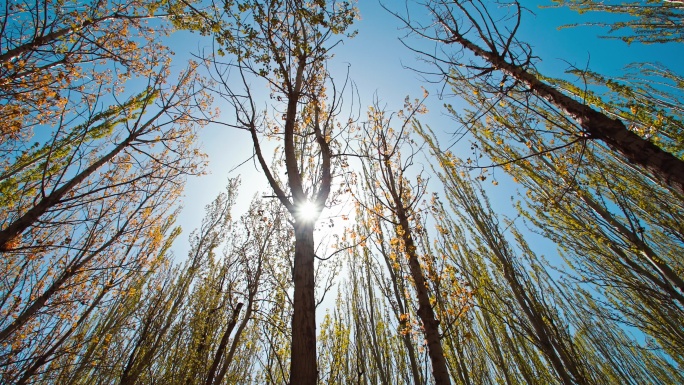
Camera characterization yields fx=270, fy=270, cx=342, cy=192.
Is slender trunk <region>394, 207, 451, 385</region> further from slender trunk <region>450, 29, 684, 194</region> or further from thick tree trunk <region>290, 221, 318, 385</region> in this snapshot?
slender trunk <region>450, 29, 684, 194</region>

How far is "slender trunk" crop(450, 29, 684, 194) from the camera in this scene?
76.3 inches

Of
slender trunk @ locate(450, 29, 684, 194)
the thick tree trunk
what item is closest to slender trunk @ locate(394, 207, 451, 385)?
the thick tree trunk

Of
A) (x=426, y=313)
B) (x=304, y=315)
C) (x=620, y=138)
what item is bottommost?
(x=304, y=315)

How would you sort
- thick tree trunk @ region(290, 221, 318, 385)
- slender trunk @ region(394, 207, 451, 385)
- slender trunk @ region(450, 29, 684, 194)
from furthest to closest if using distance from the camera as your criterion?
slender trunk @ region(394, 207, 451, 385) < slender trunk @ region(450, 29, 684, 194) < thick tree trunk @ region(290, 221, 318, 385)

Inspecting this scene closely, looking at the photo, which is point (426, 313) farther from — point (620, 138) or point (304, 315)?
point (620, 138)

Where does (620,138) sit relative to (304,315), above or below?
above

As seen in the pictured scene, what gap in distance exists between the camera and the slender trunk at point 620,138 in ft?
6.36

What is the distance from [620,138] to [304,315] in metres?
2.83

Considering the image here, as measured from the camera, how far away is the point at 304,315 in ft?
6.06

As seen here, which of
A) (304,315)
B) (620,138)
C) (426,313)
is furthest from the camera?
(426,313)

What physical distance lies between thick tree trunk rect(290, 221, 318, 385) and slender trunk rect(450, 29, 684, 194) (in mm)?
2550

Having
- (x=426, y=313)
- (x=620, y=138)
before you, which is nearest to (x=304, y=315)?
(x=426, y=313)

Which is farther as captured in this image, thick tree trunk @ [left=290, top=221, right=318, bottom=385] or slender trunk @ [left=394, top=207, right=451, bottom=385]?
slender trunk @ [left=394, top=207, right=451, bottom=385]

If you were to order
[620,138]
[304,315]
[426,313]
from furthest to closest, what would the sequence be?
[426,313]
[620,138]
[304,315]
